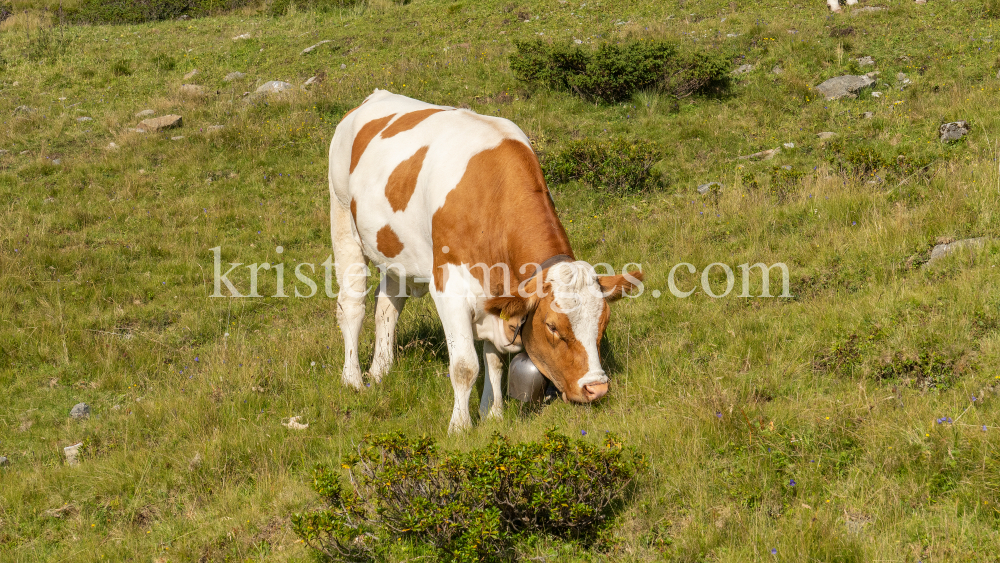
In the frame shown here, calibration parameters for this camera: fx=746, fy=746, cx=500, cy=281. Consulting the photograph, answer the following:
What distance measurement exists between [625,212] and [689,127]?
2.70 m

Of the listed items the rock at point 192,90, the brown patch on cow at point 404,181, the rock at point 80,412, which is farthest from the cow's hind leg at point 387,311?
the rock at point 192,90

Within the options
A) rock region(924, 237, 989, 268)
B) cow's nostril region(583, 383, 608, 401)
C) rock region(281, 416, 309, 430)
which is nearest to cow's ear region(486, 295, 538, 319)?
cow's nostril region(583, 383, 608, 401)

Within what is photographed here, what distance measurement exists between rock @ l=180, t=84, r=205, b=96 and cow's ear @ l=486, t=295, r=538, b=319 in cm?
1322

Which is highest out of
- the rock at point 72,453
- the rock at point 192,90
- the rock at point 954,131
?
the rock at point 192,90

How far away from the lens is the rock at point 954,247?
20.0 feet

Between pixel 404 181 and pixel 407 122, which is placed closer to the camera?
pixel 404 181

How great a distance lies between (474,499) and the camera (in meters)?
3.78

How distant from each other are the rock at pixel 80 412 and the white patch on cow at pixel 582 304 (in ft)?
14.3

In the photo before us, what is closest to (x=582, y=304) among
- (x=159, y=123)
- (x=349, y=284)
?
(x=349, y=284)

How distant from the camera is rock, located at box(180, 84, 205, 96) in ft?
51.6

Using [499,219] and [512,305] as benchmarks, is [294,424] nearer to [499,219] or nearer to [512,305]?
[512,305]

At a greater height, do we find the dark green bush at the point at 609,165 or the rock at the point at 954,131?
the rock at the point at 954,131

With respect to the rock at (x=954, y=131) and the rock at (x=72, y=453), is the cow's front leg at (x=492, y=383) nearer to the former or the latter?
the rock at (x=72, y=453)

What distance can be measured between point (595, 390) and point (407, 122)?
3.24 metres
